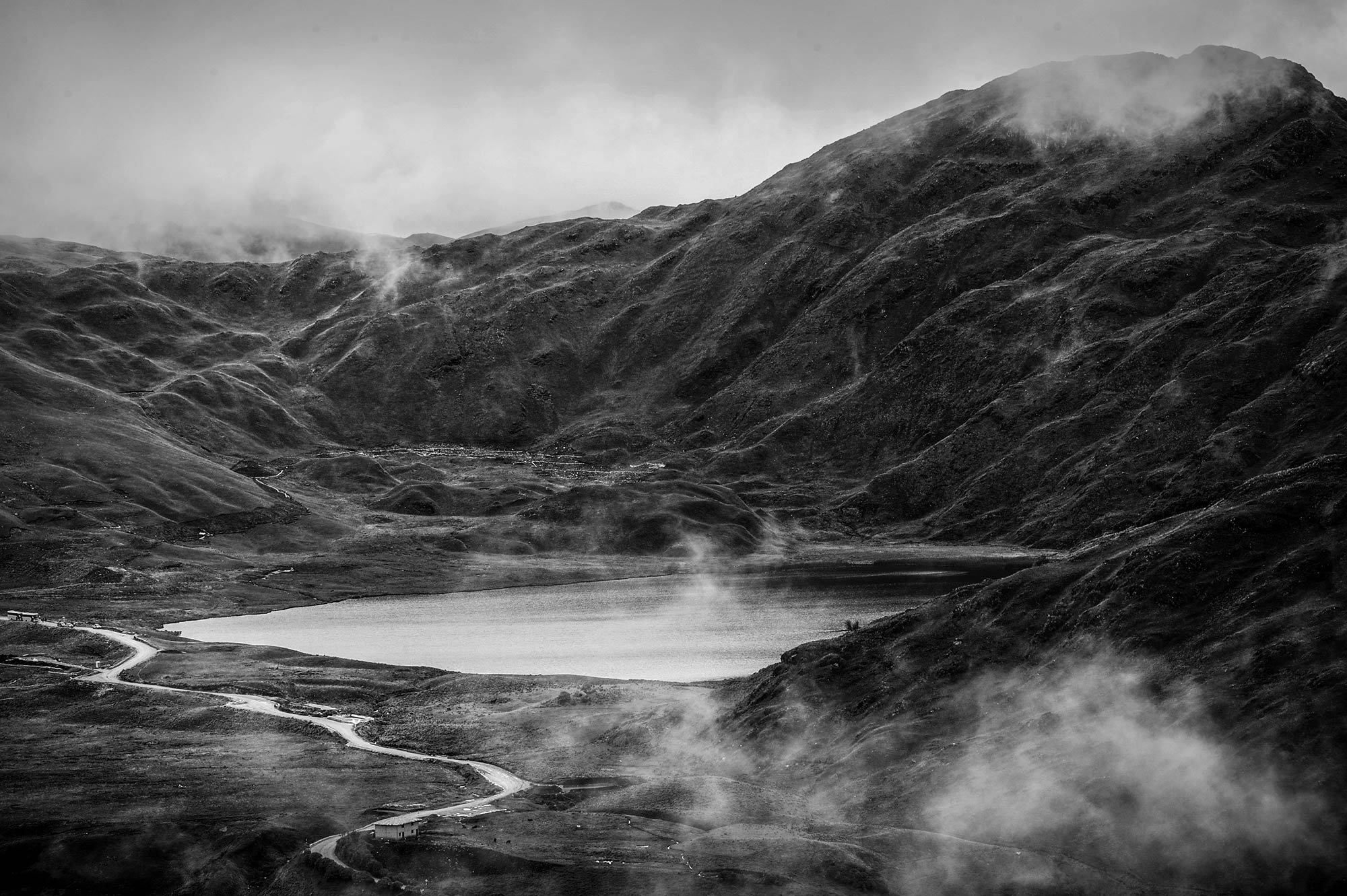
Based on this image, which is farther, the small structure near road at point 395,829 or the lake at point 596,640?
the lake at point 596,640

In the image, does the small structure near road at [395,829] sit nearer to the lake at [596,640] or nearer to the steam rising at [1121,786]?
the steam rising at [1121,786]

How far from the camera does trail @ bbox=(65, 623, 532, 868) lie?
83375 mm

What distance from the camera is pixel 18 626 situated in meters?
172

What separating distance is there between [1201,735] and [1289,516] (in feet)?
79.0

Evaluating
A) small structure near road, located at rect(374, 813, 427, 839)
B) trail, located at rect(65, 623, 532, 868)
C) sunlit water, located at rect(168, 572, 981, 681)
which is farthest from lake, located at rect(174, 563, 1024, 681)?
small structure near road, located at rect(374, 813, 427, 839)

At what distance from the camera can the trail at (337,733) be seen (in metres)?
83.4

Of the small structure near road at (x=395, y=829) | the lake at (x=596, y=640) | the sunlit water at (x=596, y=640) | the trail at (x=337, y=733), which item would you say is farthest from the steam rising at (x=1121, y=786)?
the sunlit water at (x=596, y=640)

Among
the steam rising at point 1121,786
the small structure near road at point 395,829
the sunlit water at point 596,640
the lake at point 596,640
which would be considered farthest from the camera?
the sunlit water at point 596,640

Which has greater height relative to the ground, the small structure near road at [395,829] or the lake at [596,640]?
the lake at [596,640]

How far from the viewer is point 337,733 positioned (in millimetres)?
116000

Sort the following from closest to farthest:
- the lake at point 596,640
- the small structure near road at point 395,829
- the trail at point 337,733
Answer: the small structure near road at point 395,829
the trail at point 337,733
the lake at point 596,640

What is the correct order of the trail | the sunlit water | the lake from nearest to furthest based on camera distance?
the trail < the lake < the sunlit water

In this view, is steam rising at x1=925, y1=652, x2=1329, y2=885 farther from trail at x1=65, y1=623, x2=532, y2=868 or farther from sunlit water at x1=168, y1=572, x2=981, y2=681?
sunlit water at x1=168, y1=572, x2=981, y2=681

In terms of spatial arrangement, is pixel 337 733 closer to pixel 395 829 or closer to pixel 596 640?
pixel 395 829
